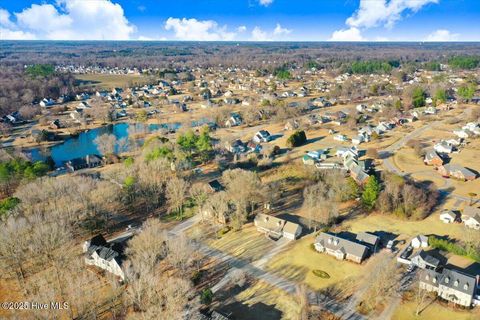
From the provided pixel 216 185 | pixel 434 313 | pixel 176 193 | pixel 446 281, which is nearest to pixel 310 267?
pixel 434 313

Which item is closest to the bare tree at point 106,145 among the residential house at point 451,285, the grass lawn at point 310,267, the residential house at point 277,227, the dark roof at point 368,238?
the residential house at point 277,227

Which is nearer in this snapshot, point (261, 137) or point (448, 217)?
point (448, 217)

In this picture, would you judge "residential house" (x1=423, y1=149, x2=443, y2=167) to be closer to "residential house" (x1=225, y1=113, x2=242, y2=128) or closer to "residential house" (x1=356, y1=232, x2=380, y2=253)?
"residential house" (x1=356, y1=232, x2=380, y2=253)

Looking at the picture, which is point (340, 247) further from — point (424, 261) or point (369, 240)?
point (424, 261)

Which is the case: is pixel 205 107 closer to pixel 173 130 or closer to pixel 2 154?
pixel 173 130

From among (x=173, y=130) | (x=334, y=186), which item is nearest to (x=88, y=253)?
(x=334, y=186)

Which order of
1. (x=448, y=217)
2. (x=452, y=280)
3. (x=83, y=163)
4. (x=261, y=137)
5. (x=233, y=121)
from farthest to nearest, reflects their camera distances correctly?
1. (x=233, y=121)
2. (x=261, y=137)
3. (x=83, y=163)
4. (x=448, y=217)
5. (x=452, y=280)

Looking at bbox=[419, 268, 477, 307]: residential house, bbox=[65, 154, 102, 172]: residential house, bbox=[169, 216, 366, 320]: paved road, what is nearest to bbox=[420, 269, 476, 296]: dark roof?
bbox=[419, 268, 477, 307]: residential house
